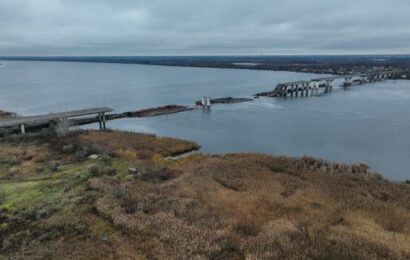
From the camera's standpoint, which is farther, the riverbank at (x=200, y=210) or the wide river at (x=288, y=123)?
the wide river at (x=288, y=123)

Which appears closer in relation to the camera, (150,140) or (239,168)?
(239,168)

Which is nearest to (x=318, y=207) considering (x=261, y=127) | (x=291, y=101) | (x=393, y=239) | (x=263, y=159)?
(x=393, y=239)

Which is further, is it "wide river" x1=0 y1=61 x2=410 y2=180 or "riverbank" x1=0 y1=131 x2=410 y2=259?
"wide river" x1=0 y1=61 x2=410 y2=180

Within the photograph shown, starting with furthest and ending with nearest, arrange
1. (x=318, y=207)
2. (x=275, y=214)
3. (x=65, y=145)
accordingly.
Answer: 1. (x=65, y=145)
2. (x=318, y=207)
3. (x=275, y=214)

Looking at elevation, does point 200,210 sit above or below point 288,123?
above

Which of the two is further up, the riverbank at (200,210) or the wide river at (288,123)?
the riverbank at (200,210)

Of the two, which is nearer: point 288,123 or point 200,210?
point 200,210

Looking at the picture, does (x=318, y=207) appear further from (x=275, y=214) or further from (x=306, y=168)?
(x=306, y=168)

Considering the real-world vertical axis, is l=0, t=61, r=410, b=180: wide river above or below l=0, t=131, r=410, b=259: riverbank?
below
